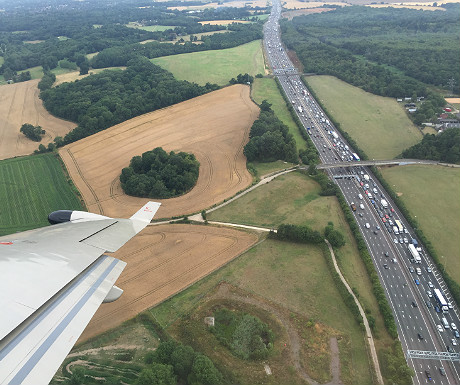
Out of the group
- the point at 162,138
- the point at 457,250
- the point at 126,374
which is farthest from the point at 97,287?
the point at 162,138

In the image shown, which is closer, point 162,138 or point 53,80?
point 162,138

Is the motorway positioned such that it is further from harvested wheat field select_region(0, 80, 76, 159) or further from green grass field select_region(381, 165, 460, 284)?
harvested wheat field select_region(0, 80, 76, 159)

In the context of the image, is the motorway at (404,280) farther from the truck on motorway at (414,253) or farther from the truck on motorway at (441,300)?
the truck on motorway at (414,253)

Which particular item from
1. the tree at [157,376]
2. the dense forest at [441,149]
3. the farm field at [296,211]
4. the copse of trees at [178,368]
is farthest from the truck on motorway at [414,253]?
the tree at [157,376]

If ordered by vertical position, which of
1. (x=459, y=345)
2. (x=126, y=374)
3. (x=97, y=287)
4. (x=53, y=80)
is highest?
(x=97, y=287)

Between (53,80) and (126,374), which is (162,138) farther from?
(53,80)

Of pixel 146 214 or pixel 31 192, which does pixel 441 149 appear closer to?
pixel 146 214

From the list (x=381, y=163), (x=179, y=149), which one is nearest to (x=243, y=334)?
(x=179, y=149)
